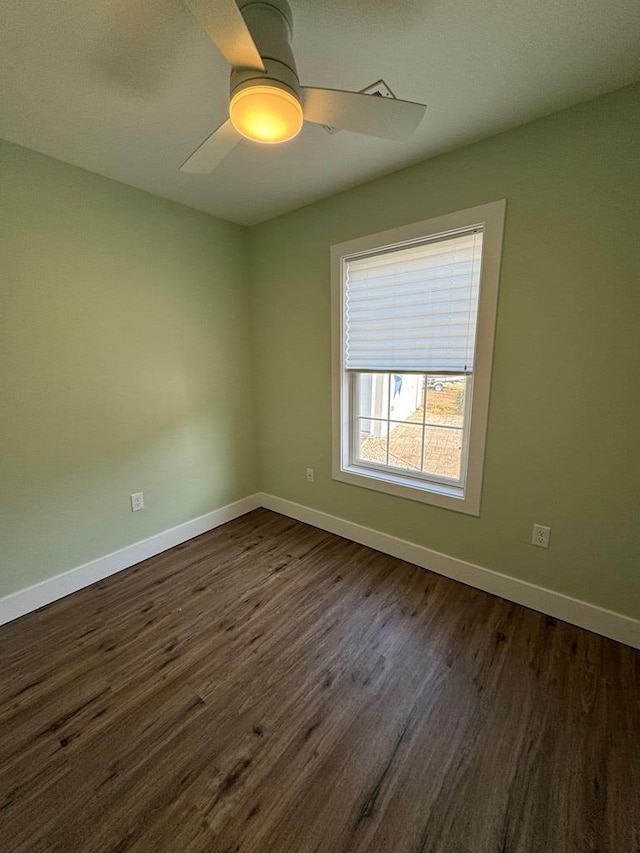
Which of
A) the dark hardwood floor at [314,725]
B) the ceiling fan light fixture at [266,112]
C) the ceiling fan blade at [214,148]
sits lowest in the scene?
the dark hardwood floor at [314,725]

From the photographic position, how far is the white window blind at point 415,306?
6.23ft

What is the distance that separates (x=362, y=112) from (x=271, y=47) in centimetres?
32

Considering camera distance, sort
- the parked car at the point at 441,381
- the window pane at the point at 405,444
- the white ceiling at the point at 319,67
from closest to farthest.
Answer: the white ceiling at the point at 319,67 < the parked car at the point at 441,381 < the window pane at the point at 405,444

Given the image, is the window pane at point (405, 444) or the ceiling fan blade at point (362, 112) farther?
the window pane at point (405, 444)

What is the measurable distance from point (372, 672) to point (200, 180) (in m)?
2.83

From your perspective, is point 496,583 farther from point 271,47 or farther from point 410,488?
point 271,47

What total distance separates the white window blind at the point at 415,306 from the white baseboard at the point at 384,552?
1.21 m

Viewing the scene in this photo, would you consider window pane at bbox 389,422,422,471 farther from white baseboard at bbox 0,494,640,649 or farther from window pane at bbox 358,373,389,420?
white baseboard at bbox 0,494,640,649

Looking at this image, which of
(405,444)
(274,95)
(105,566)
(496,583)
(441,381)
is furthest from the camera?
(405,444)

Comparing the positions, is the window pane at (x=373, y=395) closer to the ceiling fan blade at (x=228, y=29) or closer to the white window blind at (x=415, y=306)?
the white window blind at (x=415, y=306)

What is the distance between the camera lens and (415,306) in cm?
207

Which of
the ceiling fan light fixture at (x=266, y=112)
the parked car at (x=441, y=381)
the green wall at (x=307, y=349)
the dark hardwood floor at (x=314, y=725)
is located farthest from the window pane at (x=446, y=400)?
the ceiling fan light fixture at (x=266, y=112)

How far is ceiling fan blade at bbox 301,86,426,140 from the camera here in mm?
1044

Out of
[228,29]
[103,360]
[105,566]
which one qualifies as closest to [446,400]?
[228,29]
